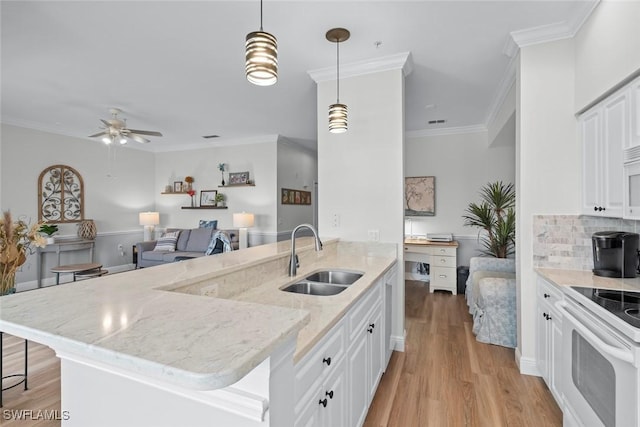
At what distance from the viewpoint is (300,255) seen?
2.46 m

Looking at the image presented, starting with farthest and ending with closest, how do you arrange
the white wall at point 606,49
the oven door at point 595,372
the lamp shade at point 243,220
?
the lamp shade at point 243,220
the white wall at point 606,49
the oven door at point 595,372

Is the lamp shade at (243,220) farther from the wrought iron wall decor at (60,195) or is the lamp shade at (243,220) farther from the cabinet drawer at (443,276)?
the cabinet drawer at (443,276)

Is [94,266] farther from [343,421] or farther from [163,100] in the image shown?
[343,421]

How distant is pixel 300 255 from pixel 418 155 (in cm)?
391

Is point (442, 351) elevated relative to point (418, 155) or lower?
lower

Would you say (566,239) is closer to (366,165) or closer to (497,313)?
(497,313)

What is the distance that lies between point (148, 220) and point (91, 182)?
1245 millimetres

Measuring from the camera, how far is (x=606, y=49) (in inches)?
78.1

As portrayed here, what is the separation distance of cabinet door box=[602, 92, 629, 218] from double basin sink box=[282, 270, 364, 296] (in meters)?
1.67

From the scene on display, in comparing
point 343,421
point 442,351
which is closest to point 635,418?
point 343,421

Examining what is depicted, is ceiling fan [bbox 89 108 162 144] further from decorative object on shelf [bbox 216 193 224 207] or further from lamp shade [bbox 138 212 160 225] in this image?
lamp shade [bbox 138 212 160 225]

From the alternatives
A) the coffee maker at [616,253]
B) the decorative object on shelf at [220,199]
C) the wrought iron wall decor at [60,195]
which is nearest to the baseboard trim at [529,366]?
the coffee maker at [616,253]

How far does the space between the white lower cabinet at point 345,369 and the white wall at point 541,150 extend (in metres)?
1.23

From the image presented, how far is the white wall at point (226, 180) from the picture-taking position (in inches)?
250
